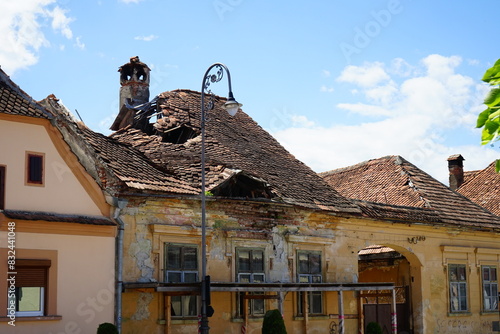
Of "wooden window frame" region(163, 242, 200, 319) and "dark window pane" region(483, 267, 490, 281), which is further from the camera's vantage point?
"dark window pane" region(483, 267, 490, 281)

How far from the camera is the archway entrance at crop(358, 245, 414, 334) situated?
22391mm

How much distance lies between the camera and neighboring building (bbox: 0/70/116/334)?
14.6 metres

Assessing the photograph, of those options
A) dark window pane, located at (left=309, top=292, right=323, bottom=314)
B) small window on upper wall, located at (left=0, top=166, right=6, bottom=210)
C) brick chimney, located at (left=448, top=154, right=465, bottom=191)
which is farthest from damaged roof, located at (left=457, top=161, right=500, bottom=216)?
small window on upper wall, located at (left=0, top=166, right=6, bottom=210)

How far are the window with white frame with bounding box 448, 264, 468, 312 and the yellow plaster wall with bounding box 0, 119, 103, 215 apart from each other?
496 inches

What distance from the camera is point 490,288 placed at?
82.1 feet

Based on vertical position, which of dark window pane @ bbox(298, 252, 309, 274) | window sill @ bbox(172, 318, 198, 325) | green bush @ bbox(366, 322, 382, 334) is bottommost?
green bush @ bbox(366, 322, 382, 334)

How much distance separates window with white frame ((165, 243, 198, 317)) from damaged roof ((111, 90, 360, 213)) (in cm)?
154

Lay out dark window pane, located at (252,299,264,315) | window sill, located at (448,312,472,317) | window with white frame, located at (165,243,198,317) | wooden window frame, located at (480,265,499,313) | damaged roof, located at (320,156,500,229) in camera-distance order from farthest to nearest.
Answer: wooden window frame, located at (480,265,499,313) < window sill, located at (448,312,472,317) < damaged roof, located at (320,156,500,229) < dark window pane, located at (252,299,264,315) < window with white frame, located at (165,243,198,317)

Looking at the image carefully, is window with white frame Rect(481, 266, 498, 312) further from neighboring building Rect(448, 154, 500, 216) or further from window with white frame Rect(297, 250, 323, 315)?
window with white frame Rect(297, 250, 323, 315)

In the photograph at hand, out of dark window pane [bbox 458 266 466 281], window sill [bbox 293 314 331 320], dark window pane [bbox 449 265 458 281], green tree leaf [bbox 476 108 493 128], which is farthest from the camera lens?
dark window pane [bbox 458 266 466 281]

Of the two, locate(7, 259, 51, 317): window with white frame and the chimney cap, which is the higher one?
the chimney cap

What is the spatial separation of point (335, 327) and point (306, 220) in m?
3.04

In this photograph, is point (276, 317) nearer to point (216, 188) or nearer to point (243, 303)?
point (243, 303)

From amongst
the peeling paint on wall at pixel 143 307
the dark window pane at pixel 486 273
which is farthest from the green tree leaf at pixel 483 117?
the dark window pane at pixel 486 273
